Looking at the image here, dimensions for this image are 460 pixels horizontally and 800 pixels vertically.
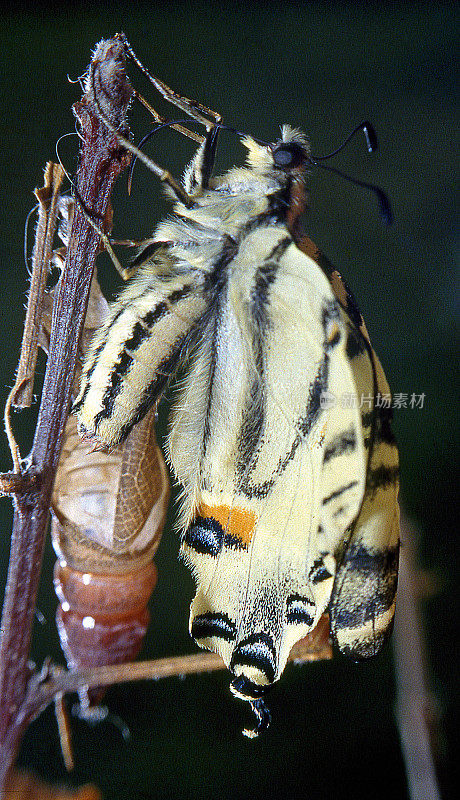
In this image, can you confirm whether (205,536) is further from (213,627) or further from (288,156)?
(288,156)

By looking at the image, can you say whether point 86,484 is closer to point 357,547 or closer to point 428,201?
point 357,547

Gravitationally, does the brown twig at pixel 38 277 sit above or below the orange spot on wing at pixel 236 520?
above

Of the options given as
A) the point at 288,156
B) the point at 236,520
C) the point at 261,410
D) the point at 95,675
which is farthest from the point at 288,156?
the point at 95,675

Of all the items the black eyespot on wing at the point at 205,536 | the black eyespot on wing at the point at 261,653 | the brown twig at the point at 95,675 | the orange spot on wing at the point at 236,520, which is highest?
the orange spot on wing at the point at 236,520

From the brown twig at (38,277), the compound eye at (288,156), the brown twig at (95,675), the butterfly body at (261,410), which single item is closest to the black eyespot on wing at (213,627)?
the butterfly body at (261,410)

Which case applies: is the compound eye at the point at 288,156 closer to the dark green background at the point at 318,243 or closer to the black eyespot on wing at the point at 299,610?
the dark green background at the point at 318,243

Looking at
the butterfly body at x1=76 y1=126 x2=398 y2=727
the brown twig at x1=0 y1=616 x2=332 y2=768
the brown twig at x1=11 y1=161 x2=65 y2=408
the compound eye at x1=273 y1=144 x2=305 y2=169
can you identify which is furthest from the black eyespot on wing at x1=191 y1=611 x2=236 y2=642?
the compound eye at x1=273 y1=144 x2=305 y2=169

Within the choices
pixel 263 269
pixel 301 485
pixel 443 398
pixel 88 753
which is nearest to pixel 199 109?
pixel 263 269

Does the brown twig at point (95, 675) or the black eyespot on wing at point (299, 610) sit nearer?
the black eyespot on wing at point (299, 610)
